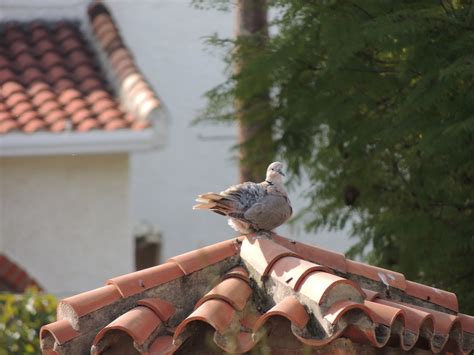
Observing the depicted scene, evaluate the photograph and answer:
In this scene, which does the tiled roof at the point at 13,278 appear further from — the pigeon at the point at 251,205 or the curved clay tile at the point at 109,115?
the pigeon at the point at 251,205

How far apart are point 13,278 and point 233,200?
5473 mm

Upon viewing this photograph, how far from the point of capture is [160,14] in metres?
12.8

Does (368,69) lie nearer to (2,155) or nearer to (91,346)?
(91,346)

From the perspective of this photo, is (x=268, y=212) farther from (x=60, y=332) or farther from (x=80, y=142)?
(x=80, y=142)

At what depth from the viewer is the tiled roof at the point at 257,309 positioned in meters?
4.12

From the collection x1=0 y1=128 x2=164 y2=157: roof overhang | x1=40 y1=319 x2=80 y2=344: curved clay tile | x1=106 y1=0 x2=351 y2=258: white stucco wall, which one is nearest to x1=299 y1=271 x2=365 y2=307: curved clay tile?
x1=40 y1=319 x2=80 y2=344: curved clay tile

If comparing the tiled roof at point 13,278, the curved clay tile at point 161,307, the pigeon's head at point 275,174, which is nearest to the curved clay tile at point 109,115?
the tiled roof at point 13,278

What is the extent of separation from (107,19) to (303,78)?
520 centimetres

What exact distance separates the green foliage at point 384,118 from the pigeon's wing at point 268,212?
2.52ft

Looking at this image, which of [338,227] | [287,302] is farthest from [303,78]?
[287,302]

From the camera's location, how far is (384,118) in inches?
252

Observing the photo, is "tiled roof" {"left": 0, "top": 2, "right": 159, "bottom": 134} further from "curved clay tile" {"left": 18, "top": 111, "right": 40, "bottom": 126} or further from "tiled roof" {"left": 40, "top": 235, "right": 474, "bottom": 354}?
"tiled roof" {"left": 40, "top": 235, "right": 474, "bottom": 354}

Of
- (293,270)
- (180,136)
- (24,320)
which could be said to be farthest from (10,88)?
(293,270)

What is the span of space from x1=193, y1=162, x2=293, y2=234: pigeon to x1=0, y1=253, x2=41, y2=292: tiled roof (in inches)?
209
